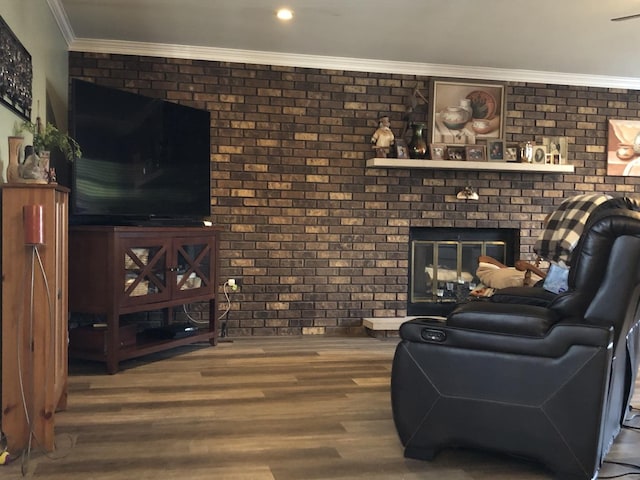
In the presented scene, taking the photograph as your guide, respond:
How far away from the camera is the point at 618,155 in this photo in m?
5.59

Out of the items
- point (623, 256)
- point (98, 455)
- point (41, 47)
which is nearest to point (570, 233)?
point (623, 256)

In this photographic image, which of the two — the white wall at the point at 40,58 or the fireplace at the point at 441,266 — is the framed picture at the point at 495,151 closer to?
the fireplace at the point at 441,266

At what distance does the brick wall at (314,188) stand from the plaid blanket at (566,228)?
2.17 m

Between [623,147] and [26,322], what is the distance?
5.22m

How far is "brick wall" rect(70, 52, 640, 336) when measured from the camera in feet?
15.9

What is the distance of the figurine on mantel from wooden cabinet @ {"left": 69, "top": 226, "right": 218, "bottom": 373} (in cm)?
167

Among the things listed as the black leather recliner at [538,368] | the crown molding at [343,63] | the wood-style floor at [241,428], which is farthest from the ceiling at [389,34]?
the wood-style floor at [241,428]

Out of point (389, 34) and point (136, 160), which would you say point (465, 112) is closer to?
point (389, 34)

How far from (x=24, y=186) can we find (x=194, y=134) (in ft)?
7.21

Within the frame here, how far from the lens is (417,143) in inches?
199

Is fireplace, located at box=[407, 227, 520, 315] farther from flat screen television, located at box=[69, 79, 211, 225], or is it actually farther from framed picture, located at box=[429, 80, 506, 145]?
flat screen television, located at box=[69, 79, 211, 225]

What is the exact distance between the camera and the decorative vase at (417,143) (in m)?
5.06

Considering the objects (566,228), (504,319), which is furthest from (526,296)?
(504,319)

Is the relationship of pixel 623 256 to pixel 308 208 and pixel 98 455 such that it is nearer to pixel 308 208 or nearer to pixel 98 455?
pixel 98 455
